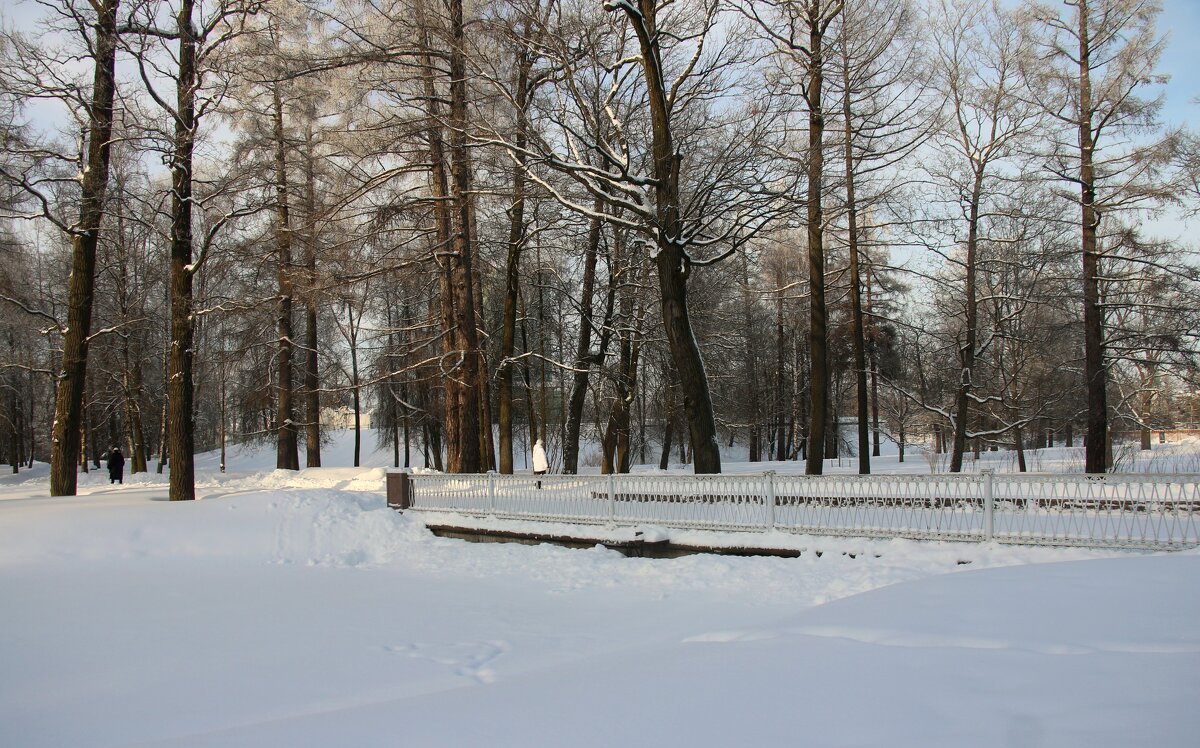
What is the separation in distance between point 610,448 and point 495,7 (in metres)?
16.4

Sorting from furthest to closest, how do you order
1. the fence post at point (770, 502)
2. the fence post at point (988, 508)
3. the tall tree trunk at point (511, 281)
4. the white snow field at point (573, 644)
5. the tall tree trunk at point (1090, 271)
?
the tall tree trunk at point (1090, 271)
the tall tree trunk at point (511, 281)
the fence post at point (770, 502)
the fence post at point (988, 508)
the white snow field at point (573, 644)

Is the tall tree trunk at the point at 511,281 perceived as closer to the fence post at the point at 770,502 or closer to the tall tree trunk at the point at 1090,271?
the fence post at the point at 770,502

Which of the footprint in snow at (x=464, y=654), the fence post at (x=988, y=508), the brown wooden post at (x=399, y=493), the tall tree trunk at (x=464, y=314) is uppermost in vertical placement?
the tall tree trunk at (x=464, y=314)

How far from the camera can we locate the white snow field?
354 cm

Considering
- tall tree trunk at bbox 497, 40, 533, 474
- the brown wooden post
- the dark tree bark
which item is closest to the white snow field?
the brown wooden post

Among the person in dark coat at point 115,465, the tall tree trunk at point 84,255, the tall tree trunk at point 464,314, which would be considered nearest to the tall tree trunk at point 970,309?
the tall tree trunk at point 464,314

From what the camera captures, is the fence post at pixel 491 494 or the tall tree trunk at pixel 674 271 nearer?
the tall tree trunk at pixel 674 271

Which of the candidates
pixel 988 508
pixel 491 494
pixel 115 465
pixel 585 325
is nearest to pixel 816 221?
pixel 988 508

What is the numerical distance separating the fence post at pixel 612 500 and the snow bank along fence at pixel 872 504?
0.02m

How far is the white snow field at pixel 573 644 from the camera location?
11.6 feet

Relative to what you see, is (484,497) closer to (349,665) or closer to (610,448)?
(349,665)

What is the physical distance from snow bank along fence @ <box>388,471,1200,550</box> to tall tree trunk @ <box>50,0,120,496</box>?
824 cm

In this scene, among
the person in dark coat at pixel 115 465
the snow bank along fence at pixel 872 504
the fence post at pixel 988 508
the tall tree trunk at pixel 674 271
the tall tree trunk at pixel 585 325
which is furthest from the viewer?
the person in dark coat at pixel 115 465

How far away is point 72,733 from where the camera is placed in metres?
4.89
